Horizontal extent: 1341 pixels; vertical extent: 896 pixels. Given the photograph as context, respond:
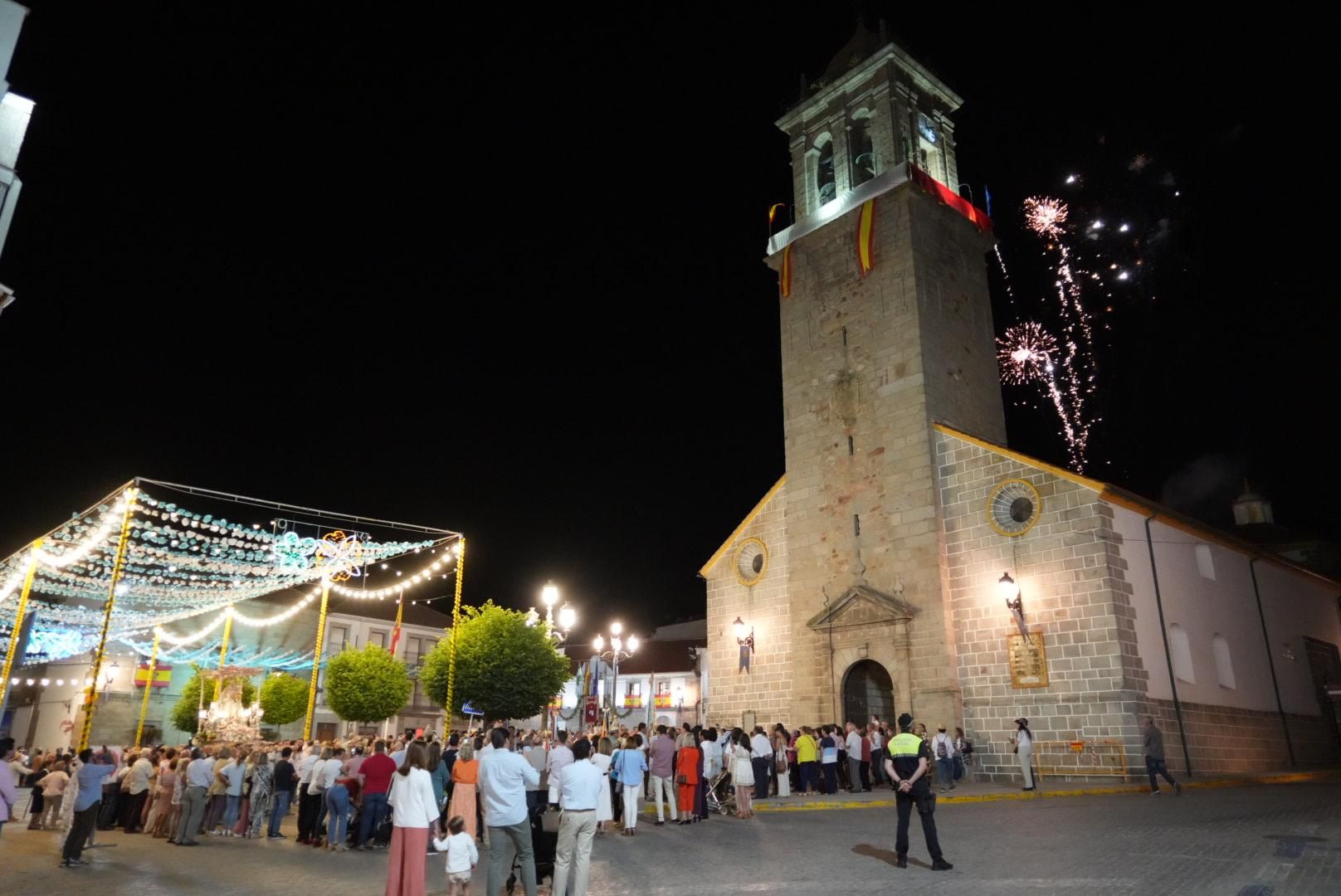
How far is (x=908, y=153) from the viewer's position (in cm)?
2422

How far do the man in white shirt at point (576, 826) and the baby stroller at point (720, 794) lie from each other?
8390mm

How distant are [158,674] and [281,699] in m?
8.42

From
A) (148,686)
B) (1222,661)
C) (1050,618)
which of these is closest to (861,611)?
(1050,618)

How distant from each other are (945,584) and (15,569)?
21434 mm

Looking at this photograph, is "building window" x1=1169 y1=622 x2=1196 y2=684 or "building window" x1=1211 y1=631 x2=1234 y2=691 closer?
"building window" x1=1169 y1=622 x2=1196 y2=684

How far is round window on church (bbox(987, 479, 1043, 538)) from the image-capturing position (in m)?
19.0

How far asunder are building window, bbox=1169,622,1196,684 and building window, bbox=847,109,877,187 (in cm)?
1484

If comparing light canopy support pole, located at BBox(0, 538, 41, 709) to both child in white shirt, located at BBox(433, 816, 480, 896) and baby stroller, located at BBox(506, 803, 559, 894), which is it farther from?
child in white shirt, located at BBox(433, 816, 480, 896)

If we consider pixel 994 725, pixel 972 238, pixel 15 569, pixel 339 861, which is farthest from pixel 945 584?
pixel 15 569

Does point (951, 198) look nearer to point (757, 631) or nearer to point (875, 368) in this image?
point (875, 368)

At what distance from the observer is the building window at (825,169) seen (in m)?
26.0

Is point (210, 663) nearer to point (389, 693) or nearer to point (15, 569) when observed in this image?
point (389, 693)

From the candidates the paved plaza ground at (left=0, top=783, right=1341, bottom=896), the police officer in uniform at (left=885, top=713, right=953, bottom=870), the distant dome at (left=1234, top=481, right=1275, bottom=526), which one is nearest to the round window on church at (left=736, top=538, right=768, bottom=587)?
the paved plaza ground at (left=0, top=783, right=1341, bottom=896)

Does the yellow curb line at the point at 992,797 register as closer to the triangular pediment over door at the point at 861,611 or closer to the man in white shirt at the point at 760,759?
the man in white shirt at the point at 760,759
